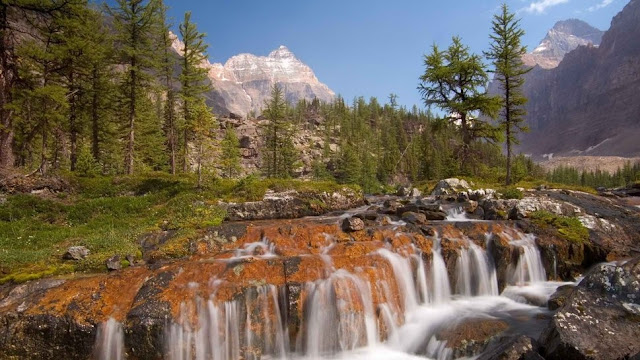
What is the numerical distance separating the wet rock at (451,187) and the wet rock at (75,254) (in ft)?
74.1

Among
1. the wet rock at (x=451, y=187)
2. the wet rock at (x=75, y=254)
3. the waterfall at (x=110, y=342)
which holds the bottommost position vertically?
the waterfall at (x=110, y=342)

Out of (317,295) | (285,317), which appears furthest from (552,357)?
(285,317)

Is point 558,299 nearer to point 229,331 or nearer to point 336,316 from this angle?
point 336,316

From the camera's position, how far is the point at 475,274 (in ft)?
44.1

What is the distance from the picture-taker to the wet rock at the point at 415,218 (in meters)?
16.4

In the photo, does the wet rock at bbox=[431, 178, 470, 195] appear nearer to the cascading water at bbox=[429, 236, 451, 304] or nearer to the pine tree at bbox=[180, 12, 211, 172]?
the cascading water at bbox=[429, 236, 451, 304]

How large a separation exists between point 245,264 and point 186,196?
11167 mm

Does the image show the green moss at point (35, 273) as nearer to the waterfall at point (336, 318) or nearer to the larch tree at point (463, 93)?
the waterfall at point (336, 318)

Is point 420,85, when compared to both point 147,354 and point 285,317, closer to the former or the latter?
point 285,317

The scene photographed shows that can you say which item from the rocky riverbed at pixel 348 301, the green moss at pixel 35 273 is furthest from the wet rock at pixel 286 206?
the green moss at pixel 35 273

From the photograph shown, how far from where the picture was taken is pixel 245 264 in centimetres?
1123

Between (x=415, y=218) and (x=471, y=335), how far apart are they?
752 centimetres

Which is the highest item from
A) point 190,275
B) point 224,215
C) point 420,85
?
point 420,85

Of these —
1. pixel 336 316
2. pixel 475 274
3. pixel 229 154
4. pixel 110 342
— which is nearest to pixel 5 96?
pixel 110 342
